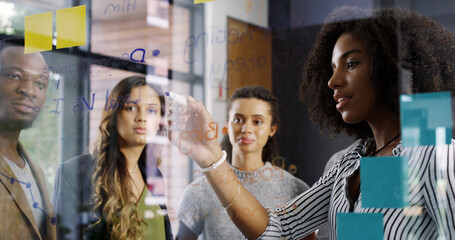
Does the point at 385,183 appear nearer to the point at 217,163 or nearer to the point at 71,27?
the point at 217,163

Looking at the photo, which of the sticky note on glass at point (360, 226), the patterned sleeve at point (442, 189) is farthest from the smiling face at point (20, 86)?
the patterned sleeve at point (442, 189)

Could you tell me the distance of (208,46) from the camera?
1.26 m

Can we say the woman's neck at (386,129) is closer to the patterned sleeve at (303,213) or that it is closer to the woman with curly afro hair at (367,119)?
the woman with curly afro hair at (367,119)

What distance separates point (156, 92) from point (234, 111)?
0.24 meters

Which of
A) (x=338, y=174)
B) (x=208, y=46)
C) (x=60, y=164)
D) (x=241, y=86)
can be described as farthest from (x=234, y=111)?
(x=60, y=164)

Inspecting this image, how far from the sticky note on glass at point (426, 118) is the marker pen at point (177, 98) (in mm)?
534

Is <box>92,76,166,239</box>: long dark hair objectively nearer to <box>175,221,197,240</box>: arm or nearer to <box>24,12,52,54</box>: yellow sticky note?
<box>175,221,197,240</box>: arm

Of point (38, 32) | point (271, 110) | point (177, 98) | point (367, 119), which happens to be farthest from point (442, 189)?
point (38, 32)

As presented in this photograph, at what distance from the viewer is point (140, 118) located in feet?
4.42

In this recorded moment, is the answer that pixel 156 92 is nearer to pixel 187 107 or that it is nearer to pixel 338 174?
pixel 187 107

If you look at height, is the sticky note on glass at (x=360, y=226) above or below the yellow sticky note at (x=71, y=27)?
below

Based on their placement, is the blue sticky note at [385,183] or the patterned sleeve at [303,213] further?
the patterned sleeve at [303,213]

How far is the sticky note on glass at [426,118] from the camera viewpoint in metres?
0.98

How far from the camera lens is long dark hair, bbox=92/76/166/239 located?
52.5 inches
